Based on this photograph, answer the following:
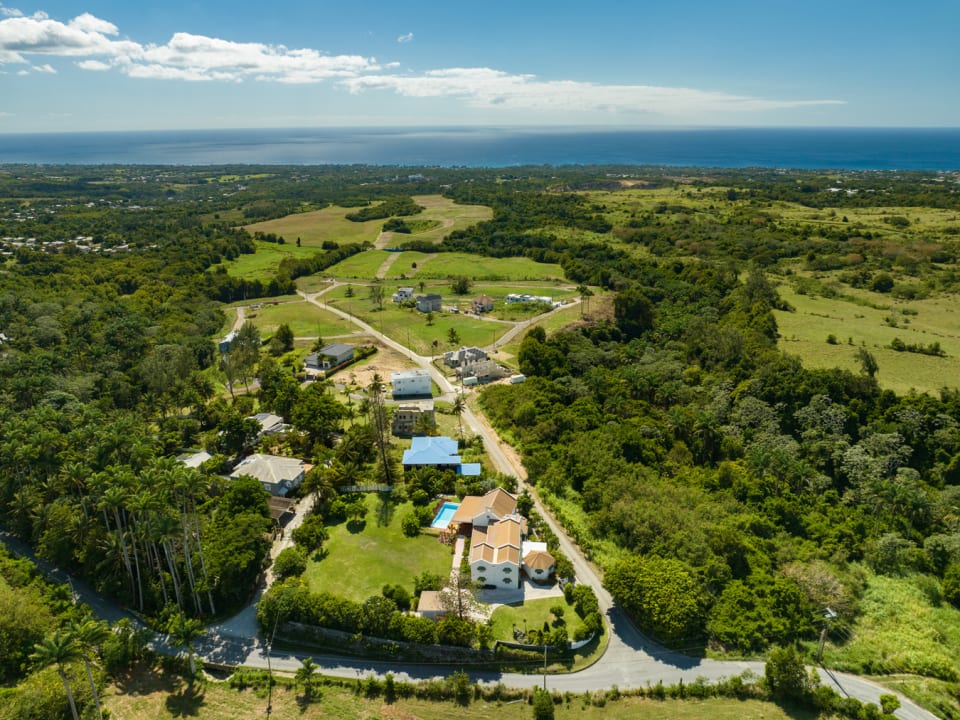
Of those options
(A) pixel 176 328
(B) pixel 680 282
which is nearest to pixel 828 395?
(B) pixel 680 282

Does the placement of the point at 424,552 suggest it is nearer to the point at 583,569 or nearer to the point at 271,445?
the point at 583,569

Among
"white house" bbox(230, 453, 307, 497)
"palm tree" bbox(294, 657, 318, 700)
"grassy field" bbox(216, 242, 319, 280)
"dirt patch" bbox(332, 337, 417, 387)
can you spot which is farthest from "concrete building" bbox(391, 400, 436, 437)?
"grassy field" bbox(216, 242, 319, 280)

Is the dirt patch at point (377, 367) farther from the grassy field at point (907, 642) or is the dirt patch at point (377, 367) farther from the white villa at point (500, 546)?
the grassy field at point (907, 642)

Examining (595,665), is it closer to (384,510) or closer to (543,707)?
(543,707)

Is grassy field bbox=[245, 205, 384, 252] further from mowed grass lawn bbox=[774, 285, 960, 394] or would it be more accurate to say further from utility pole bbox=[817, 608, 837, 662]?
utility pole bbox=[817, 608, 837, 662]

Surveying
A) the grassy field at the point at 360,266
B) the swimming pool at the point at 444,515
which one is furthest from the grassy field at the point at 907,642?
the grassy field at the point at 360,266

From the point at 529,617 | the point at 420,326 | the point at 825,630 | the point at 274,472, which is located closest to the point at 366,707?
the point at 529,617
